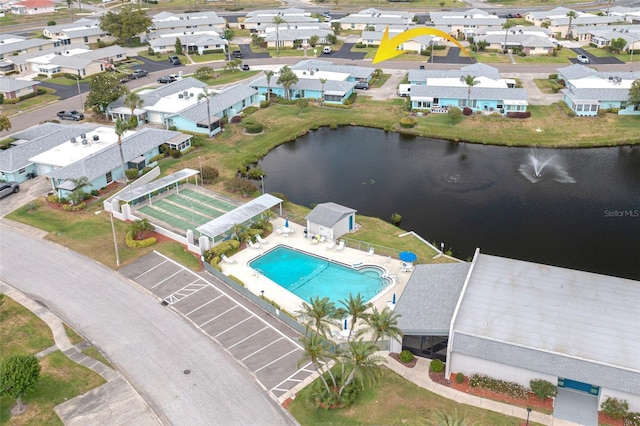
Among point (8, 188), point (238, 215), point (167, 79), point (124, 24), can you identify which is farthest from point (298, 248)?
point (124, 24)

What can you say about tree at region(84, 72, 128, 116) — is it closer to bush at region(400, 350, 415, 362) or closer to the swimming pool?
the swimming pool

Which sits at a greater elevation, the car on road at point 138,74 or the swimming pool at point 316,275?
the car on road at point 138,74

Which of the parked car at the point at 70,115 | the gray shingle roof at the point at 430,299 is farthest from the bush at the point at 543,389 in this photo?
the parked car at the point at 70,115

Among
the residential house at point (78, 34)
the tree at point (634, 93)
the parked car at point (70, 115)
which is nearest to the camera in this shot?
the tree at point (634, 93)

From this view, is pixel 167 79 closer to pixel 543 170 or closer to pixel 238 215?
pixel 238 215

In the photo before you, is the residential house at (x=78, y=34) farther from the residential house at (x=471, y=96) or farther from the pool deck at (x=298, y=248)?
the pool deck at (x=298, y=248)
